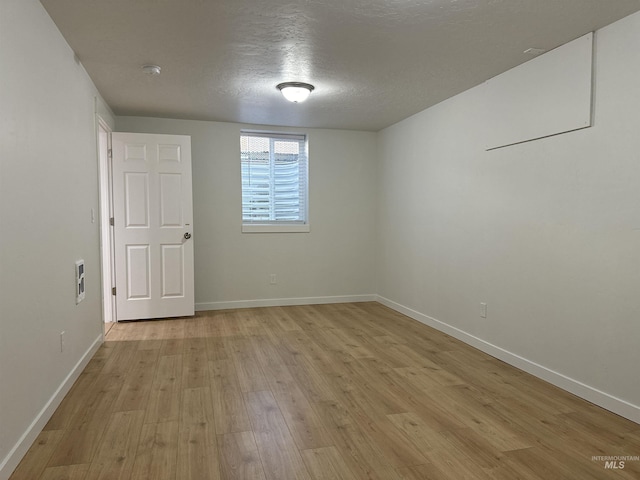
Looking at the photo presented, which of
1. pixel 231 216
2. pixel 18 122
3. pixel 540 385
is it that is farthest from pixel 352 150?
pixel 18 122

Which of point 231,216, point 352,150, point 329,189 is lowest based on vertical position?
point 231,216

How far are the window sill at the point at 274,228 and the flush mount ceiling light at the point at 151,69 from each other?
2.38m

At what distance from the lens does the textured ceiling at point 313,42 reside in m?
2.38

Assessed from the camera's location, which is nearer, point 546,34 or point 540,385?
point 546,34

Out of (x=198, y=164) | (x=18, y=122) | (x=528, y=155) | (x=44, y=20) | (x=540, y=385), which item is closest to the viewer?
(x=18, y=122)

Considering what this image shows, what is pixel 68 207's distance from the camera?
110 inches

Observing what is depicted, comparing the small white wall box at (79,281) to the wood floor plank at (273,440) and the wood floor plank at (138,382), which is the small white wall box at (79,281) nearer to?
the wood floor plank at (138,382)

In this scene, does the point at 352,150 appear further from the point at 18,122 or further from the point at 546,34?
the point at 18,122

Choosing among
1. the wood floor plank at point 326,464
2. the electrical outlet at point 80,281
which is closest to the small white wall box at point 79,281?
the electrical outlet at point 80,281

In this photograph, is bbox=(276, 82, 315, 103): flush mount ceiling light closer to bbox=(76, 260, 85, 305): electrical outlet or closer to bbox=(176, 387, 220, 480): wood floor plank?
bbox=(76, 260, 85, 305): electrical outlet

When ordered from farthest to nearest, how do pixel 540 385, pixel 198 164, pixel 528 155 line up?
pixel 198 164
pixel 528 155
pixel 540 385

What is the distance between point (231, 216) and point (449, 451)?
3933 mm

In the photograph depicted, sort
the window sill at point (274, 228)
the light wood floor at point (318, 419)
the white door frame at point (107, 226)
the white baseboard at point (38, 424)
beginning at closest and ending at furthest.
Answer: the white baseboard at point (38, 424) → the light wood floor at point (318, 419) → the white door frame at point (107, 226) → the window sill at point (274, 228)

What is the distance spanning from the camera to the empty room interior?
2.08 meters
